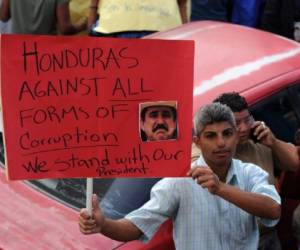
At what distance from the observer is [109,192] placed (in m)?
3.47

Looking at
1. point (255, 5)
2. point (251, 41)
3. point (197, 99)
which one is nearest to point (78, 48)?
point (197, 99)

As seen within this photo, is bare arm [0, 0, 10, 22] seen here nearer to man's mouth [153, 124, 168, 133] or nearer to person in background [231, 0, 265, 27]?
person in background [231, 0, 265, 27]

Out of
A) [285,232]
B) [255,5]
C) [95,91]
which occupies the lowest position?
[285,232]

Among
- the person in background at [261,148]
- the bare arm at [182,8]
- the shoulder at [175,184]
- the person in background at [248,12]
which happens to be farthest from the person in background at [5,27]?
the shoulder at [175,184]

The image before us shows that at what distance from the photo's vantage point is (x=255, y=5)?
6711mm

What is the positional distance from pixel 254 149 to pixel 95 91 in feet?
3.48

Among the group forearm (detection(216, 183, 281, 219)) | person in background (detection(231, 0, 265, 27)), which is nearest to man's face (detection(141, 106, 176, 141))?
forearm (detection(216, 183, 281, 219))

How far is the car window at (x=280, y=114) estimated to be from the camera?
12.6 ft

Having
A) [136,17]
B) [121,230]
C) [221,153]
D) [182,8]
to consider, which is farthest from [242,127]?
[182,8]

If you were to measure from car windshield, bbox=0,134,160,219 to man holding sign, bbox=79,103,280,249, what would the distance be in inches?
16.6

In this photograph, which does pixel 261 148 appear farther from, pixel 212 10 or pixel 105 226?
pixel 212 10

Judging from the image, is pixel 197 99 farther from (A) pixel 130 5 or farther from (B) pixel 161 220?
(A) pixel 130 5

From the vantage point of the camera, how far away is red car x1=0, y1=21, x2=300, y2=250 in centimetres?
321

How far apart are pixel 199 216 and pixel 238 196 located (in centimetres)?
22
